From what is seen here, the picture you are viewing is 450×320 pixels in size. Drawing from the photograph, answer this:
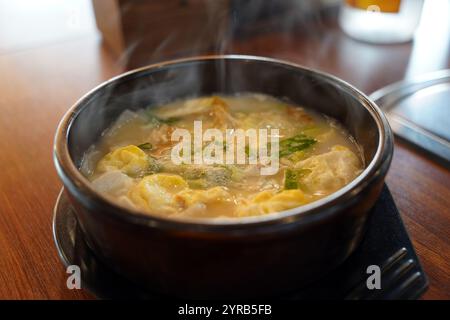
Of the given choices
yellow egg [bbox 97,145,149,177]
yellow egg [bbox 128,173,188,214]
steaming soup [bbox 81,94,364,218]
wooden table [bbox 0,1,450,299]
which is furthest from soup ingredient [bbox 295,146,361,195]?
yellow egg [bbox 97,145,149,177]

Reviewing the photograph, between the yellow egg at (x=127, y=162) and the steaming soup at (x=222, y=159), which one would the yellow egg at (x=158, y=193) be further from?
the yellow egg at (x=127, y=162)

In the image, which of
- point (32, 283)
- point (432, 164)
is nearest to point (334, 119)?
point (432, 164)

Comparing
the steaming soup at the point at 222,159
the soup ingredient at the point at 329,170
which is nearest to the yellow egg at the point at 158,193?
the steaming soup at the point at 222,159

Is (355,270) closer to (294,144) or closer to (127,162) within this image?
(294,144)

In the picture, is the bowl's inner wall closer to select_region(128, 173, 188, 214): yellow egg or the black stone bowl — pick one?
the black stone bowl

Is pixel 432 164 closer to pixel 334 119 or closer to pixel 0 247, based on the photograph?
pixel 334 119

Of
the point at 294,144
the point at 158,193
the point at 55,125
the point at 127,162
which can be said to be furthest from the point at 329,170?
the point at 55,125
